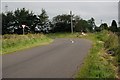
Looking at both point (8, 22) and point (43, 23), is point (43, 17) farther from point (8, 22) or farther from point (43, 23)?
point (8, 22)

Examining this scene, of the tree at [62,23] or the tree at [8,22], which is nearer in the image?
the tree at [8,22]

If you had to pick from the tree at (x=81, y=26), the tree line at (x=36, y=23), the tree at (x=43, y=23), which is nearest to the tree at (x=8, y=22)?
the tree line at (x=36, y=23)

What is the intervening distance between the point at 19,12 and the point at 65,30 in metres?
16.5

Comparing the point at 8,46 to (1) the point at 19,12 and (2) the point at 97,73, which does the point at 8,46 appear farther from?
(1) the point at 19,12

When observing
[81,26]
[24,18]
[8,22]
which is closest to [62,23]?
[81,26]

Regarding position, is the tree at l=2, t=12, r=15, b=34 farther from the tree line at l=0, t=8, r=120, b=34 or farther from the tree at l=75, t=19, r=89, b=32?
the tree at l=75, t=19, r=89, b=32

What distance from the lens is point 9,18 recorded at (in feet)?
324

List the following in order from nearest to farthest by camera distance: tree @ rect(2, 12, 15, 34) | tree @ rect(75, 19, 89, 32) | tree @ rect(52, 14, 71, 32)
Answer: tree @ rect(2, 12, 15, 34) → tree @ rect(75, 19, 89, 32) → tree @ rect(52, 14, 71, 32)

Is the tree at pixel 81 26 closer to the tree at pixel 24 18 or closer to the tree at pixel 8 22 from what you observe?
the tree at pixel 24 18

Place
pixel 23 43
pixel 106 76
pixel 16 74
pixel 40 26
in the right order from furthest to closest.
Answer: pixel 40 26 < pixel 23 43 < pixel 16 74 < pixel 106 76

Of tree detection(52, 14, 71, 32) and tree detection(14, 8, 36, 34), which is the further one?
tree detection(52, 14, 71, 32)

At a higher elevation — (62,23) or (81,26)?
(62,23)

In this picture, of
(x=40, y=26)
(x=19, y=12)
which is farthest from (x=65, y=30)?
(x=19, y=12)

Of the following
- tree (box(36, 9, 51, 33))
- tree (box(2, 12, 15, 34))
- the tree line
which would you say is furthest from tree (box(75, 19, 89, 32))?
tree (box(2, 12, 15, 34))
